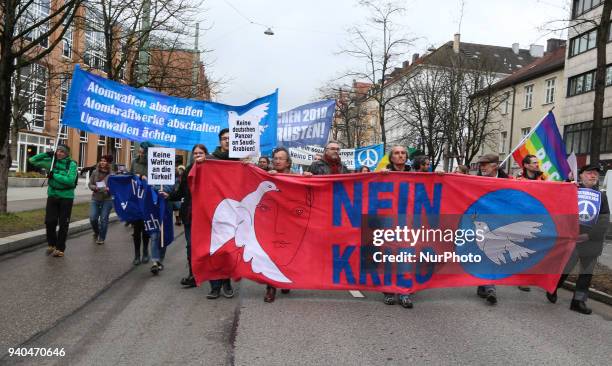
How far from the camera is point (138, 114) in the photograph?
772cm

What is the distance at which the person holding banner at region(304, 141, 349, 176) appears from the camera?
6.78 metres

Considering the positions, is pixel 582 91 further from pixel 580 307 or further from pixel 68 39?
pixel 580 307

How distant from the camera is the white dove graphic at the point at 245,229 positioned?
5941mm

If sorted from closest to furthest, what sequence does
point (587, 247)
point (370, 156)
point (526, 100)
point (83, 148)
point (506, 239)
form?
point (587, 247) < point (506, 239) < point (370, 156) < point (526, 100) < point (83, 148)

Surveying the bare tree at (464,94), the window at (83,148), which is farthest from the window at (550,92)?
the window at (83,148)

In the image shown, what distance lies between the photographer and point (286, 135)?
503 inches

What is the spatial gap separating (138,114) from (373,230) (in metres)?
4.05

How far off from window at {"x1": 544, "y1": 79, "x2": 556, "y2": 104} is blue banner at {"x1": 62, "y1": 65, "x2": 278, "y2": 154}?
3661cm

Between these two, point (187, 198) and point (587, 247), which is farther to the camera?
point (187, 198)

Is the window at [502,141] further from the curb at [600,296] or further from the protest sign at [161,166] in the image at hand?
the protest sign at [161,166]

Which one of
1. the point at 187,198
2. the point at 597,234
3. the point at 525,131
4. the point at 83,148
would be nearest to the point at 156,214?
the point at 187,198

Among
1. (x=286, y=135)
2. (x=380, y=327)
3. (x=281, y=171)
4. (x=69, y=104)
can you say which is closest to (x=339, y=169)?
(x=281, y=171)

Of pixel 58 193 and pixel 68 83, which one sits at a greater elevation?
pixel 68 83

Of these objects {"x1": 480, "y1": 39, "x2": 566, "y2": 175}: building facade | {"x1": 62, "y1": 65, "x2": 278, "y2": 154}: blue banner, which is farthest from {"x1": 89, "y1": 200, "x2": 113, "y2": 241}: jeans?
{"x1": 480, "y1": 39, "x2": 566, "y2": 175}: building facade
